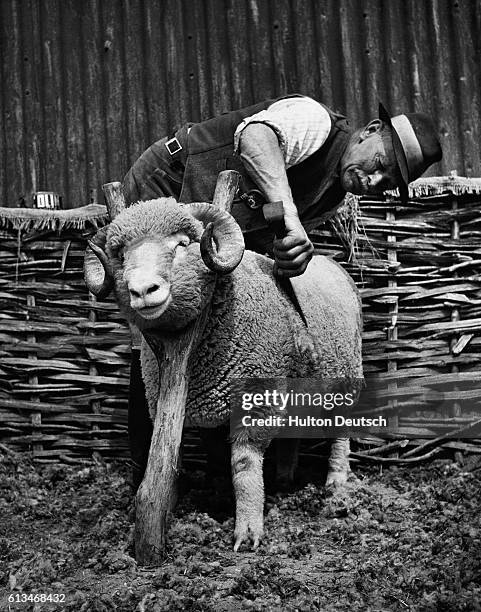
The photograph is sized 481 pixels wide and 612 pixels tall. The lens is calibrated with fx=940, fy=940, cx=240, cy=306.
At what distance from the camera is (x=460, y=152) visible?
20.4 feet

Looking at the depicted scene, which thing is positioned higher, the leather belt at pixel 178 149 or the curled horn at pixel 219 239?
the leather belt at pixel 178 149

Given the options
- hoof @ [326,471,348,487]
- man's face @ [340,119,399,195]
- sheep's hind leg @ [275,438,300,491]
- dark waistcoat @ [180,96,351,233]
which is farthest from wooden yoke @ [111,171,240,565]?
hoof @ [326,471,348,487]

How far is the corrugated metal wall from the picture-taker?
6.23 m

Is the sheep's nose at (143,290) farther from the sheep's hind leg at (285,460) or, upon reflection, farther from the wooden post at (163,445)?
the sheep's hind leg at (285,460)

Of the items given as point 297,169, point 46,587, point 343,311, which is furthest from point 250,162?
point 46,587

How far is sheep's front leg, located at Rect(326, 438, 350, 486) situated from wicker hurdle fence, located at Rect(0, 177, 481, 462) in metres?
0.40

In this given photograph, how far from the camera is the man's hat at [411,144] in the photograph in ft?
15.8

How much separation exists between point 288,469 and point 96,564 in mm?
1707

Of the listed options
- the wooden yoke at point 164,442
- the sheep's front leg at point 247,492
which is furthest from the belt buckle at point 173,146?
the sheep's front leg at point 247,492

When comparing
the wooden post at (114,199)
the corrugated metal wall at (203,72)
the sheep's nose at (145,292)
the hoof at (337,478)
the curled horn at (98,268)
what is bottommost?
the hoof at (337,478)

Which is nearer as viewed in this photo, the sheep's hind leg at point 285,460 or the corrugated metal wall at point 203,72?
the sheep's hind leg at point 285,460

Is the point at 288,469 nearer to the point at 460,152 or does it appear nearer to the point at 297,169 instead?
the point at 297,169

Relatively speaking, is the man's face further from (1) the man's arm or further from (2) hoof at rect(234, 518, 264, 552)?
(2) hoof at rect(234, 518, 264, 552)

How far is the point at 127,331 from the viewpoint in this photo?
5980 millimetres
